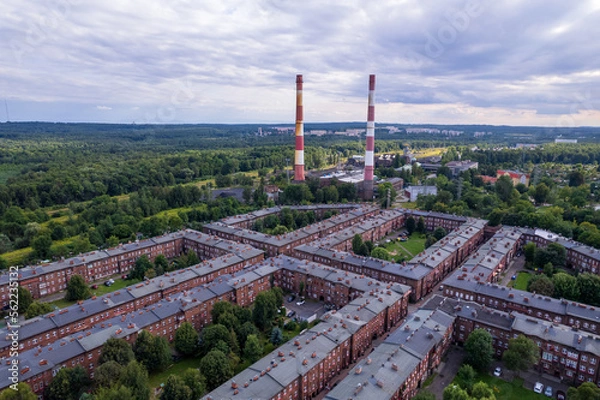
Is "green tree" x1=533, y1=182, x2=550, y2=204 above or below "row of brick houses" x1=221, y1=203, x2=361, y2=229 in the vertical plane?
above

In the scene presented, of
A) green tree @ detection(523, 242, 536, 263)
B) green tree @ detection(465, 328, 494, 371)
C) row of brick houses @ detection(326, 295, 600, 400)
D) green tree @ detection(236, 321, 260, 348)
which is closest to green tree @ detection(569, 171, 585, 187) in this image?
green tree @ detection(523, 242, 536, 263)

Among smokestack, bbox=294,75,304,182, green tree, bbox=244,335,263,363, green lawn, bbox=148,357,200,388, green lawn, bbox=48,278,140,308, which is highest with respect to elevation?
smokestack, bbox=294,75,304,182

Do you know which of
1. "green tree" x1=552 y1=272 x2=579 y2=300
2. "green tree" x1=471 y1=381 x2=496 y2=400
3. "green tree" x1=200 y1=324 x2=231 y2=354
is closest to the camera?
"green tree" x1=471 y1=381 x2=496 y2=400

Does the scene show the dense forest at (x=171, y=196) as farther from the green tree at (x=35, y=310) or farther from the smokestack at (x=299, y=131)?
the green tree at (x=35, y=310)

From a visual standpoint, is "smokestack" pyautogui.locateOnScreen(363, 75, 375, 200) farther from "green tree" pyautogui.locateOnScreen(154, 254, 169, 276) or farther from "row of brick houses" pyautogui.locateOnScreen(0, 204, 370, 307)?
"green tree" pyautogui.locateOnScreen(154, 254, 169, 276)

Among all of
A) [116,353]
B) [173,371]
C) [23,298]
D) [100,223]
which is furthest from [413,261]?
[100,223]

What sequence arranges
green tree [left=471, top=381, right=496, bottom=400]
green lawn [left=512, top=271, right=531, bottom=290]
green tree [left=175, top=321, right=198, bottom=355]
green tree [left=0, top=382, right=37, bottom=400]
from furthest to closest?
green lawn [left=512, top=271, right=531, bottom=290] → green tree [left=175, top=321, right=198, bottom=355] → green tree [left=471, top=381, right=496, bottom=400] → green tree [left=0, top=382, right=37, bottom=400]

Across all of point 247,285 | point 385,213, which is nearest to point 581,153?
point 385,213

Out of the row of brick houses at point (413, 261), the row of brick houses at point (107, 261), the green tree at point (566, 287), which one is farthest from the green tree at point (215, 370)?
the green tree at point (566, 287)
